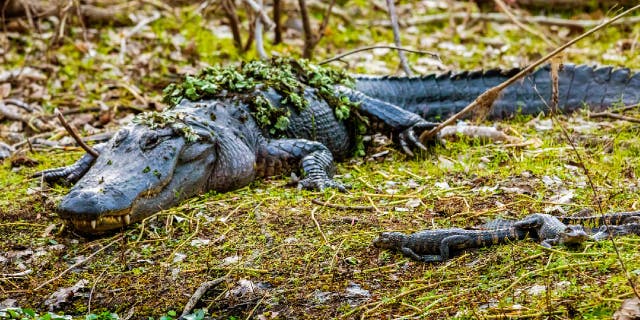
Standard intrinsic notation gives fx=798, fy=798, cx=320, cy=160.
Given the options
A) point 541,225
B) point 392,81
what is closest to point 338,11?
point 392,81

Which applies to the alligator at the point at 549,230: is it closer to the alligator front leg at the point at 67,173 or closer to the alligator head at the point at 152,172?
the alligator head at the point at 152,172

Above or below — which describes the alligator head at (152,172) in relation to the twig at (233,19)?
below

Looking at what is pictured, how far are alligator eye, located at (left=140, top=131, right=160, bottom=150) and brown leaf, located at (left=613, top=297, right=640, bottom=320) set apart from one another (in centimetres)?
319

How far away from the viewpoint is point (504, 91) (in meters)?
7.44

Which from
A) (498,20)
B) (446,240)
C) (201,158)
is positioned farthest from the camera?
(498,20)

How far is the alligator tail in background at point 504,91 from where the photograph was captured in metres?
7.25

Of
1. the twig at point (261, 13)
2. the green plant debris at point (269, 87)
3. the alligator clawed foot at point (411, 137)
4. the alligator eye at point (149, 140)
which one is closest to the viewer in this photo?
the alligator eye at point (149, 140)

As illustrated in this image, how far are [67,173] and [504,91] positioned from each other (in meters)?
3.98

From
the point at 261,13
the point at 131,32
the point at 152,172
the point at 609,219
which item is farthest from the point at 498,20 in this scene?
the point at 609,219

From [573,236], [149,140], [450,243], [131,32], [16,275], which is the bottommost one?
[16,275]

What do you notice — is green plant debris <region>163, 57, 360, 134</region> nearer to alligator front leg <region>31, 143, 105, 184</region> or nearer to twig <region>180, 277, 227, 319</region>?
alligator front leg <region>31, 143, 105, 184</region>

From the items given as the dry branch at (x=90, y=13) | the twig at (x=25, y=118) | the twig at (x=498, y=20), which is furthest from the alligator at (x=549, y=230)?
the dry branch at (x=90, y=13)

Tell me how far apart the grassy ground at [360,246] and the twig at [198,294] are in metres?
0.05

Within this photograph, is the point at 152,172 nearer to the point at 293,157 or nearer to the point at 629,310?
the point at 293,157
